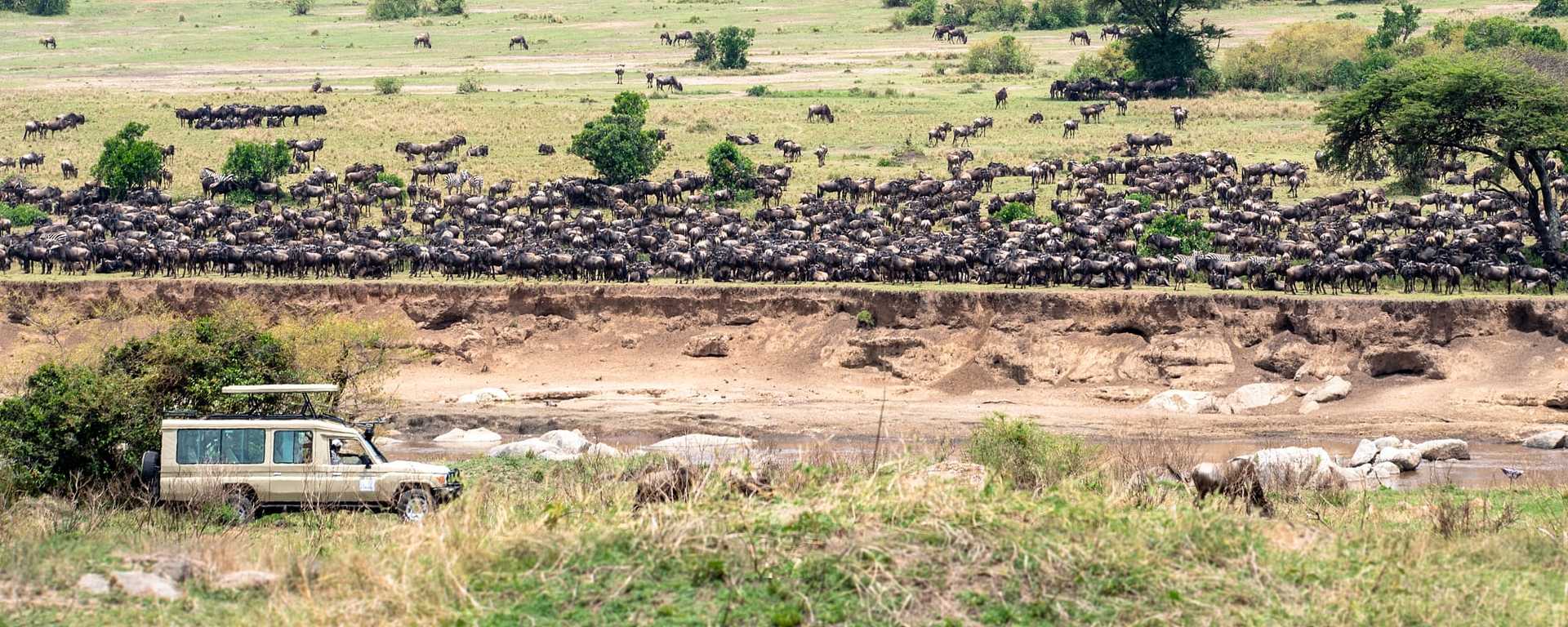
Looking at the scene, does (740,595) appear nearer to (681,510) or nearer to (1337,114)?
(681,510)

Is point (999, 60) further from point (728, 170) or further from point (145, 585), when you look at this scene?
point (145, 585)

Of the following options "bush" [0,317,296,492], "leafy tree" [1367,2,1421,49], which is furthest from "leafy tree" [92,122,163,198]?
"leafy tree" [1367,2,1421,49]

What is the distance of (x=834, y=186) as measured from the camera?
62.4 m

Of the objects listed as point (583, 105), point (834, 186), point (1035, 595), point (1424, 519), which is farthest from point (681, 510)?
point (583, 105)

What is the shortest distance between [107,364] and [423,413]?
42.8ft

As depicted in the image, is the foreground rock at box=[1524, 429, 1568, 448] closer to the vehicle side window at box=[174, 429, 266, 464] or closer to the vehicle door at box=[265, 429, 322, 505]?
the vehicle door at box=[265, 429, 322, 505]

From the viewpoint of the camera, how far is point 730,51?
101250mm

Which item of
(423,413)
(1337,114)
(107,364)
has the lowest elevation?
(423,413)

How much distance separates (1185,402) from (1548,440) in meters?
7.93

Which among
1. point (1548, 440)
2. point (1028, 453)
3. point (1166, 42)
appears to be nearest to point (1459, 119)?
point (1548, 440)

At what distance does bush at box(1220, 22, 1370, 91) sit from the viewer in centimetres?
8756

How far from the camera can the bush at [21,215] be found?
201 ft

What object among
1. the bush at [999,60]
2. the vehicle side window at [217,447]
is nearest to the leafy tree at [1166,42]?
the bush at [999,60]

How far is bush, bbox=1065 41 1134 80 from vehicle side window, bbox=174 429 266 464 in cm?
6978
